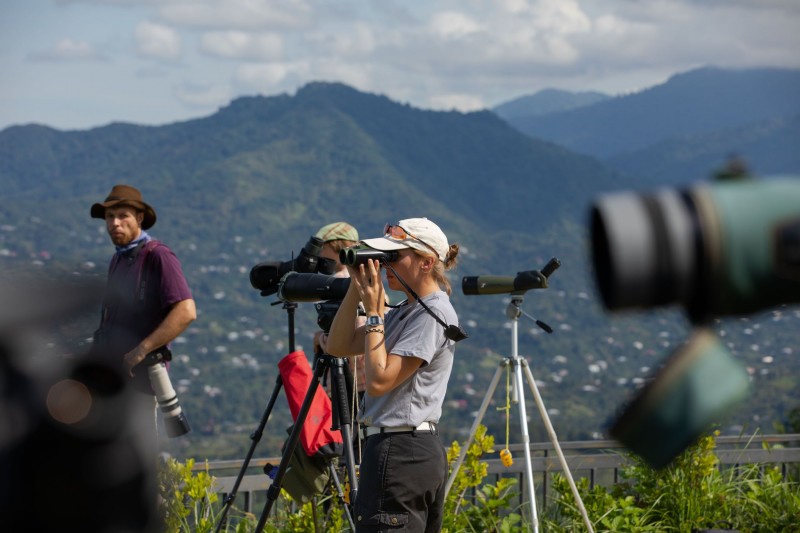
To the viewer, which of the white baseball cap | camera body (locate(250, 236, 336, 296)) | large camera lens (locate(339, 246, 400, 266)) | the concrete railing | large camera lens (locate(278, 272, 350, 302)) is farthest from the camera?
the concrete railing

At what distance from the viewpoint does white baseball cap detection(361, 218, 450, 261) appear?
11.7ft

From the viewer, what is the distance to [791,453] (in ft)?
22.7

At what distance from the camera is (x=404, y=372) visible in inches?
137

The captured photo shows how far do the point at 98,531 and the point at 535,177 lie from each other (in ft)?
530

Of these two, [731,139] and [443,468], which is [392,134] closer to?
[731,139]

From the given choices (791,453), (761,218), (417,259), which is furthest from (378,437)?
(791,453)

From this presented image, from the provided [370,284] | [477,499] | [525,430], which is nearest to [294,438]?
[525,430]

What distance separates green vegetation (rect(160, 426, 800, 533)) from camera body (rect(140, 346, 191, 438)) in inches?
15.5

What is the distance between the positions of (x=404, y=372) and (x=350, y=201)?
143958 mm

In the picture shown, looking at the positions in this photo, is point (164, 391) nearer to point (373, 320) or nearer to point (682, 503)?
point (373, 320)

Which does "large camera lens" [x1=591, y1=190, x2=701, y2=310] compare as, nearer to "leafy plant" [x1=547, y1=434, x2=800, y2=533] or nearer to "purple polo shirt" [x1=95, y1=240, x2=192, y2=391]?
"purple polo shirt" [x1=95, y1=240, x2=192, y2=391]

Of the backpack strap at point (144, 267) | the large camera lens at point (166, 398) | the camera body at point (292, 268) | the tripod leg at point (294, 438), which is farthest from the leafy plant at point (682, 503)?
the backpack strap at point (144, 267)

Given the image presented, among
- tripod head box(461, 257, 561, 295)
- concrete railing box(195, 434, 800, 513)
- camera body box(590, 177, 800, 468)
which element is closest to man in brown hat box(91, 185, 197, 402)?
concrete railing box(195, 434, 800, 513)

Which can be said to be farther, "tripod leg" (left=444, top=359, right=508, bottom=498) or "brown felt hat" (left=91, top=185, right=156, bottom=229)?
"brown felt hat" (left=91, top=185, right=156, bottom=229)
